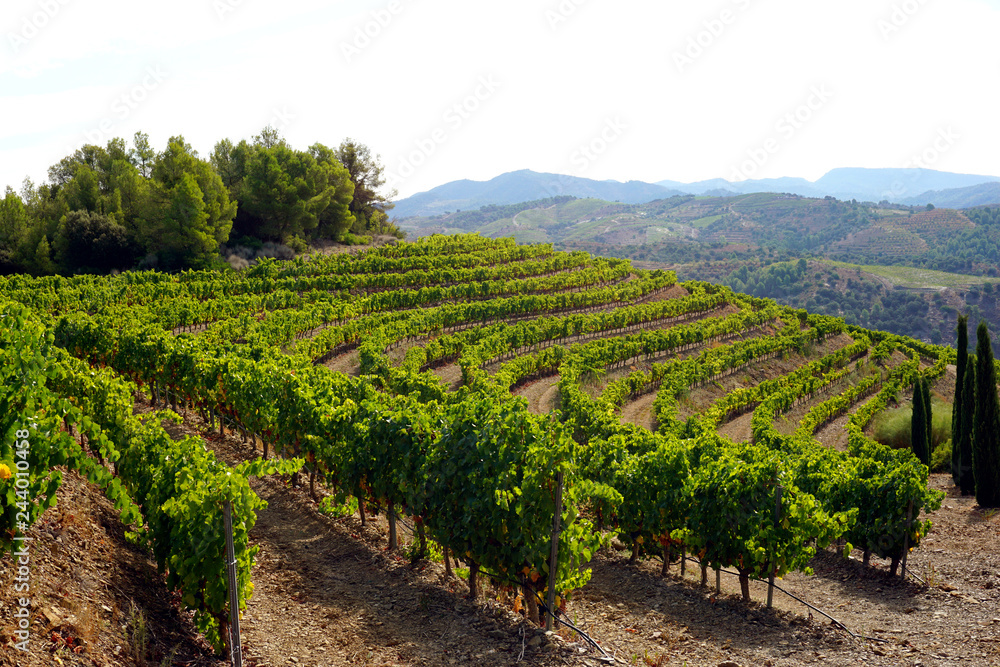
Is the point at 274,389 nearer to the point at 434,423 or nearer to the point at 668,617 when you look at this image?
the point at 434,423

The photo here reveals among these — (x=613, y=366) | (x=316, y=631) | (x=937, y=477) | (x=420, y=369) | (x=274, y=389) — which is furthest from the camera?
(x=613, y=366)

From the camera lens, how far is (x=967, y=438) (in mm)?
21141

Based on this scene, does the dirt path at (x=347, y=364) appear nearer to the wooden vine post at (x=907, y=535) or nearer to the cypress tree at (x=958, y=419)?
the wooden vine post at (x=907, y=535)

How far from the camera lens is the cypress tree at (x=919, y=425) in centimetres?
2567

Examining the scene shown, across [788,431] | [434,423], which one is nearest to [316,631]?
[434,423]

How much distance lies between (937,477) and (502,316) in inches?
1155

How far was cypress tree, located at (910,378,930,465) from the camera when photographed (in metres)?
25.7

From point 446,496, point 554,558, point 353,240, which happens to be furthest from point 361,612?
point 353,240

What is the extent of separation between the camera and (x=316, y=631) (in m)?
8.67

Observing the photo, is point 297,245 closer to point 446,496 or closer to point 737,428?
point 737,428

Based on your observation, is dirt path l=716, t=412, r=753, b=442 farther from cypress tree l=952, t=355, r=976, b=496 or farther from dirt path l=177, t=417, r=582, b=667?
dirt path l=177, t=417, r=582, b=667

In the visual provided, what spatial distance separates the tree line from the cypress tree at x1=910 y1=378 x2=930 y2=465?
45.8 meters

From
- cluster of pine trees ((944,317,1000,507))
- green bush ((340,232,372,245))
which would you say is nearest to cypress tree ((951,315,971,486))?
cluster of pine trees ((944,317,1000,507))

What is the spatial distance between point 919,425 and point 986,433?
732cm
